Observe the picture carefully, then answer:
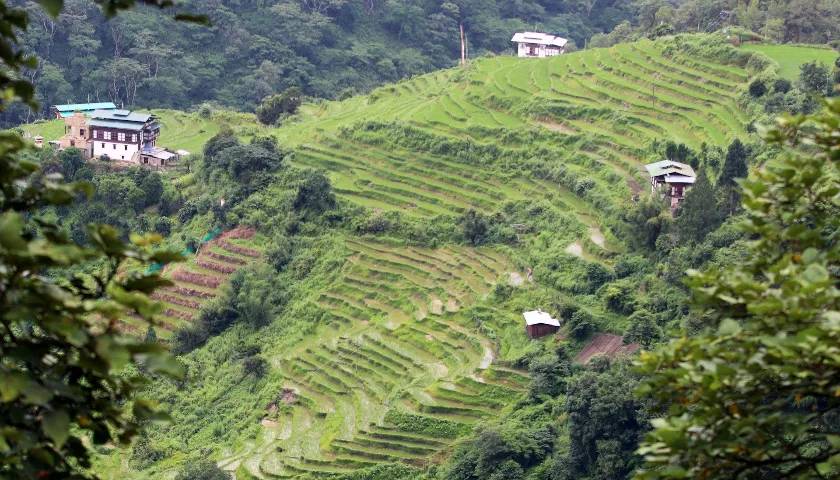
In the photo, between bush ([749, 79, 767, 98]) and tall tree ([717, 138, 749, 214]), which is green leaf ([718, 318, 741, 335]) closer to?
tall tree ([717, 138, 749, 214])

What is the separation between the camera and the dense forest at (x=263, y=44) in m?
44.1

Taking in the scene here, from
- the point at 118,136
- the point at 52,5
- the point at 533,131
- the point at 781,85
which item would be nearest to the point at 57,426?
the point at 52,5

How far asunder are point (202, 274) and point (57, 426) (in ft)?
75.4

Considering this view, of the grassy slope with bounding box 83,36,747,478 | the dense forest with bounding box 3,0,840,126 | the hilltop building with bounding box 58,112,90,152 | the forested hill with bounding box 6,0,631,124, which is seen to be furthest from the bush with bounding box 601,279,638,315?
the forested hill with bounding box 6,0,631,124

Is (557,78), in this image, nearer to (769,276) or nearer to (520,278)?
(520,278)

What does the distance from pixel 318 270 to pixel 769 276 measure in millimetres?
21342

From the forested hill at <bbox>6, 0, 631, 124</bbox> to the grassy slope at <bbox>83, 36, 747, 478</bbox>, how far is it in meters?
11.2

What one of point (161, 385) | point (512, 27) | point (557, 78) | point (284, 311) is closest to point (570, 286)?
point (284, 311)

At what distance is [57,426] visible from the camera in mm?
3928

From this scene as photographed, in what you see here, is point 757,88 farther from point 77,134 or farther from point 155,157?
point 77,134

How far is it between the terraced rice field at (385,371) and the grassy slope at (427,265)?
1.3 inches

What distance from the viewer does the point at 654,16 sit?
3988 cm

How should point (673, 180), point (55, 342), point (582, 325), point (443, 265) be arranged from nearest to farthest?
point (55, 342) < point (582, 325) < point (673, 180) < point (443, 265)

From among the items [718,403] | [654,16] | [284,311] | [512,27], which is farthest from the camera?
[512,27]
